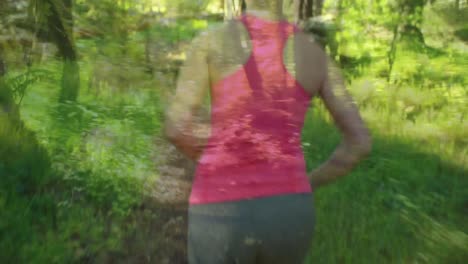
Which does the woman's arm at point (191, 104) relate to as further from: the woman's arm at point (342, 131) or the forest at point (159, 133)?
the forest at point (159, 133)

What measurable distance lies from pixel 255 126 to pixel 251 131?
2cm

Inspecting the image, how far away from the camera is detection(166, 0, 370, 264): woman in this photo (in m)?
1.34

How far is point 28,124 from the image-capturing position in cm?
498

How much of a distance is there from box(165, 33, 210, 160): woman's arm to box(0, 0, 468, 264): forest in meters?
1.36

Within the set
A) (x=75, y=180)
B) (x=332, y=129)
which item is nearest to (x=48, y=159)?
(x=75, y=180)

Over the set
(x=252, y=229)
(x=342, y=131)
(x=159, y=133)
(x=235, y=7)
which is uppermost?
(x=235, y=7)

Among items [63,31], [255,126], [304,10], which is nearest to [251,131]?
[255,126]

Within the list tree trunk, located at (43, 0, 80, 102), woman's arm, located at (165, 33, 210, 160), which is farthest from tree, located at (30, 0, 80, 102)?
woman's arm, located at (165, 33, 210, 160)

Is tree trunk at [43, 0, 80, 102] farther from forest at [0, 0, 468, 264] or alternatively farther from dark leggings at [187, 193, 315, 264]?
dark leggings at [187, 193, 315, 264]

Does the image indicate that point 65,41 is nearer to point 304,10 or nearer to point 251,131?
point 304,10

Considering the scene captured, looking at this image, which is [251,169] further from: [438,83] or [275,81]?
[438,83]

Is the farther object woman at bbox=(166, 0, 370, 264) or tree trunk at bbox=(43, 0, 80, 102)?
tree trunk at bbox=(43, 0, 80, 102)

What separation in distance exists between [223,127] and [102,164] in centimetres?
337

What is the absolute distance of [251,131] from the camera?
1347 mm
